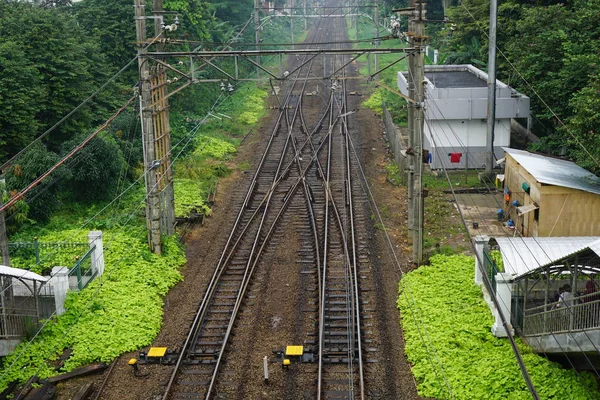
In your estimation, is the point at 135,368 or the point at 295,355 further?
the point at 295,355

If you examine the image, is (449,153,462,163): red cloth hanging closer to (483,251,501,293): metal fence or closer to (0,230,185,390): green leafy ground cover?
(483,251,501,293): metal fence

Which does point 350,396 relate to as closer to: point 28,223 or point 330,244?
point 330,244

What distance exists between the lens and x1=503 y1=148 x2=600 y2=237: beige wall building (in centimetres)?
1972

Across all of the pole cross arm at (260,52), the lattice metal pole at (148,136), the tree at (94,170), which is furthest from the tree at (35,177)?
the pole cross arm at (260,52)

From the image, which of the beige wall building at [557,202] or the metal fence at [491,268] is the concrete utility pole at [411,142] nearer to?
the metal fence at [491,268]

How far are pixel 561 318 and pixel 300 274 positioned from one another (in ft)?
23.6

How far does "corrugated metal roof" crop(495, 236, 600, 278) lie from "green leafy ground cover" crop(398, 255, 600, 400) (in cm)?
141

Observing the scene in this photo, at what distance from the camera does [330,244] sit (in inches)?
833

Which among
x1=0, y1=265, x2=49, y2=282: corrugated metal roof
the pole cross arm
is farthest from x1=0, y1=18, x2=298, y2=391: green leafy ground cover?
the pole cross arm

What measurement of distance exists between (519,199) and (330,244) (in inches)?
223

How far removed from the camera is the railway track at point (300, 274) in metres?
14.3

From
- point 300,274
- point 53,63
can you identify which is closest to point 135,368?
point 300,274

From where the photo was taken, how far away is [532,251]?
1587 cm

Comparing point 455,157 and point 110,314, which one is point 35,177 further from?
point 455,157
